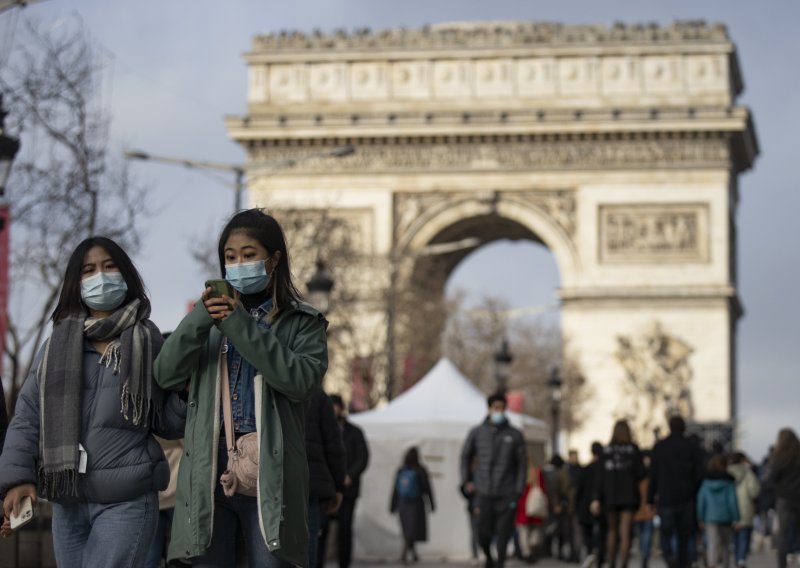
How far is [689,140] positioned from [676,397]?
6.74 m

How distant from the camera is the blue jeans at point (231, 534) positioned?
6.89m

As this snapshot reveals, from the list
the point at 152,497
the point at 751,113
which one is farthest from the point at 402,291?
the point at 152,497

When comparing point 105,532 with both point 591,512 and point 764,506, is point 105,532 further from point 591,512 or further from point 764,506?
point 764,506

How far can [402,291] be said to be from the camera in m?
49.3

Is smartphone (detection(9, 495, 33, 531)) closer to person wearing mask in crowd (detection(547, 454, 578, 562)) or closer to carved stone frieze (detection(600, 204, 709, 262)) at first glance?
person wearing mask in crowd (detection(547, 454, 578, 562))

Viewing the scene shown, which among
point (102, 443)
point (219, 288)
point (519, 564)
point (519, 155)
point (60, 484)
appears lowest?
point (519, 564)

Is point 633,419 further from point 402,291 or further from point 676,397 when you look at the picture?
point 402,291

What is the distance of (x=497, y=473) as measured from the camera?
16.6 metres

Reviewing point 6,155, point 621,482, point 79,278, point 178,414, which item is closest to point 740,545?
point 621,482

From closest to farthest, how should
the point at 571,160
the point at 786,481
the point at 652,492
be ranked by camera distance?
the point at 786,481 → the point at 652,492 → the point at 571,160

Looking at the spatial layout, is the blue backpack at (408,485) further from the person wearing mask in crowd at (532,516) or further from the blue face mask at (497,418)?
the blue face mask at (497,418)

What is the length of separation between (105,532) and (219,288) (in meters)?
1.00

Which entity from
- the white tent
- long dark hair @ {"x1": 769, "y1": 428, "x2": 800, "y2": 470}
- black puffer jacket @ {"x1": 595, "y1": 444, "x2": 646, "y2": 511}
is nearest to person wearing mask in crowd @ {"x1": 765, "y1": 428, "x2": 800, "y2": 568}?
long dark hair @ {"x1": 769, "y1": 428, "x2": 800, "y2": 470}

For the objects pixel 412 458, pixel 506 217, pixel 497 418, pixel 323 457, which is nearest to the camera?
pixel 323 457
